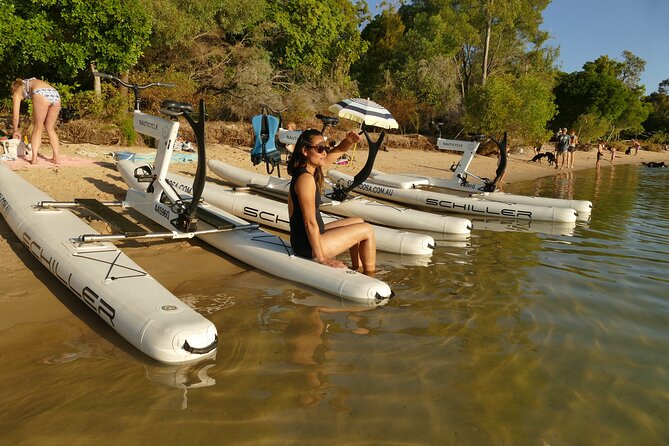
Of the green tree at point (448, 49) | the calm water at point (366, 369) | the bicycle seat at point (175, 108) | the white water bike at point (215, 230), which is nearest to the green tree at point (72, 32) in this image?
the white water bike at point (215, 230)

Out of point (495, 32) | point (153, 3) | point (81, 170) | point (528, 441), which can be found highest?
point (495, 32)

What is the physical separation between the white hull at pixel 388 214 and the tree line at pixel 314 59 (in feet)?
16.0

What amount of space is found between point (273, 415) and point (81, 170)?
7944 millimetres

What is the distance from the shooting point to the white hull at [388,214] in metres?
7.58

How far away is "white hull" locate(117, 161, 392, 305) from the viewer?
177 inches

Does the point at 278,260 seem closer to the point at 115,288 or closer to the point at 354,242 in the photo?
the point at 354,242

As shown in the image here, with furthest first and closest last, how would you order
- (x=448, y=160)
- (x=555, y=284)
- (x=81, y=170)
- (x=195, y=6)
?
(x=448, y=160) → (x=195, y=6) → (x=81, y=170) → (x=555, y=284)

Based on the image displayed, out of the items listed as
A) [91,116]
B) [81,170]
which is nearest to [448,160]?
[91,116]

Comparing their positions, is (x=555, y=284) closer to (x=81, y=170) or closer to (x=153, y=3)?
(x=81, y=170)

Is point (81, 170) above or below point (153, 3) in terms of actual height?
below

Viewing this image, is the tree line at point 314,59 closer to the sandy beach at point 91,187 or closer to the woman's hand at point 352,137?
the sandy beach at point 91,187

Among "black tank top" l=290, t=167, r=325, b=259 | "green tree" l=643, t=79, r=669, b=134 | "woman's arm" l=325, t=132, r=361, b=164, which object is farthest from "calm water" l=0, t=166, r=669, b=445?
"green tree" l=643, t=79, r=669, b=134

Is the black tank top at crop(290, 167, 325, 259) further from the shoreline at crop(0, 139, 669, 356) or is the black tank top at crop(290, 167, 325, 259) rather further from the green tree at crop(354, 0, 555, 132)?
the green tree at crop(354, 0, 555, 132)

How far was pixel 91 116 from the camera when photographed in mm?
13688
